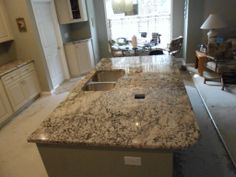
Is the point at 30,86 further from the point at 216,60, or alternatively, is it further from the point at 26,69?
the point at 216,60

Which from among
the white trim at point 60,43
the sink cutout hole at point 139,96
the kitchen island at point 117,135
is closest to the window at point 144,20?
the white trim at point 60,43

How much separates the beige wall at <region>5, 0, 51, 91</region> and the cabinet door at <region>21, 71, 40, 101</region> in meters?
0.15

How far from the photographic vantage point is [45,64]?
4254 mm

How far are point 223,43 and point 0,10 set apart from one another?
471cm

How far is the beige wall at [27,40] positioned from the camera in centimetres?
379

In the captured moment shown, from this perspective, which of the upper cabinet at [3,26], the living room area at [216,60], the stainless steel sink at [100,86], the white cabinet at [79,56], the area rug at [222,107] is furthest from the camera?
the white cabinet at [79,56]

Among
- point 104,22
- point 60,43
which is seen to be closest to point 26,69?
point 60,43

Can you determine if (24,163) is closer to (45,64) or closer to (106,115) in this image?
(106,115)

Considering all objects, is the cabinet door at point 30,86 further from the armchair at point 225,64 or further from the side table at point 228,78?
the side table at point 228,78

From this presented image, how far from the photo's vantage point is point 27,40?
402 centimetres

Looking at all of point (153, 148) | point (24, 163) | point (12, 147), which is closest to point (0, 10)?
point (12, 147)

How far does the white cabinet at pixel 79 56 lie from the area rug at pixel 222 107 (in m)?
2.93

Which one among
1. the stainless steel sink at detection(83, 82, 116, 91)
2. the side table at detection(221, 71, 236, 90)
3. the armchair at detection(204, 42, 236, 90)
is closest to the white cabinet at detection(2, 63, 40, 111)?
the stainless steel sink at detection(83, 82, 116, 91)

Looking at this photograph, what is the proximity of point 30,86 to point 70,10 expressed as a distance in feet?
7.43
